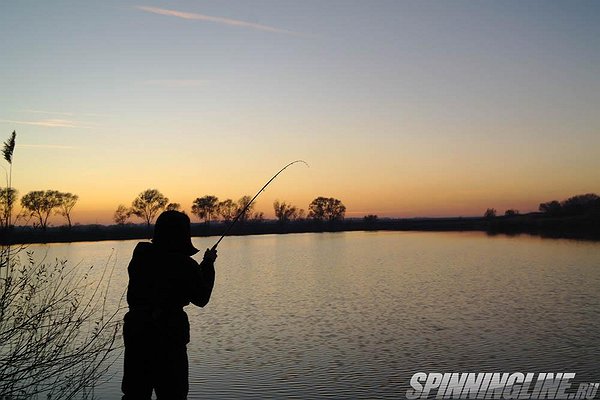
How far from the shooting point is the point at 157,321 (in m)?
4.08

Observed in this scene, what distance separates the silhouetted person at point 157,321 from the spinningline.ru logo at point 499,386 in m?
5.60

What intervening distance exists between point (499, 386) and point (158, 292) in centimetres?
713

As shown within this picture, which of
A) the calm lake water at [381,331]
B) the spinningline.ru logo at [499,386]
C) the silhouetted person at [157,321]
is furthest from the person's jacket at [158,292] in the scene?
the spinningline.ru logo at [499,386]

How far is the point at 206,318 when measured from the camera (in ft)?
54.5

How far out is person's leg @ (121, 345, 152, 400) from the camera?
411cm

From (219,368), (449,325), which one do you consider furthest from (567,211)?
(219,368)

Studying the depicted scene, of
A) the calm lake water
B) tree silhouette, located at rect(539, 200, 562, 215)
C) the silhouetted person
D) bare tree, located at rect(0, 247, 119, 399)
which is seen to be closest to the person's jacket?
the silhouetted person

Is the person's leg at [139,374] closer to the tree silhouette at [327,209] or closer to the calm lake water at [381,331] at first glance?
the calm lake water at [381,331]

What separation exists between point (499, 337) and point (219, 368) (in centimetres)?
662

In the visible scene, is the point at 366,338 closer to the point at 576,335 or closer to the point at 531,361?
the point at 531,361

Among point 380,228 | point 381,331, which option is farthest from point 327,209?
point 381,331

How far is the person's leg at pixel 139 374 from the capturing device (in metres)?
4.11

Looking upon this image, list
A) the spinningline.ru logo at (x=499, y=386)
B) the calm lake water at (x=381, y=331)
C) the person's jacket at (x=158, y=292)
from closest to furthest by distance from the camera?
the person's jacket at (x=158, y=292), the spinningline.ru logo at (x=499, y=386), the calm lake water at (x=381, y=331)

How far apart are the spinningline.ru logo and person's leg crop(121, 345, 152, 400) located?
5.65 metres
